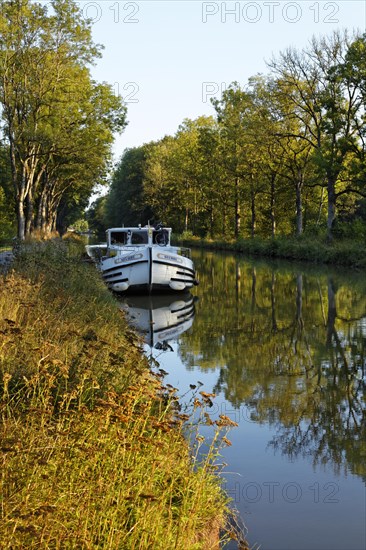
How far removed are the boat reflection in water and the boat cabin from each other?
3.24 m

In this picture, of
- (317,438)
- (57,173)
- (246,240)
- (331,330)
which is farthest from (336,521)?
(246,240)

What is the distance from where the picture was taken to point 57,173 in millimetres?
55219

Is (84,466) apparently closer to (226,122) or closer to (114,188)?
(226,122)

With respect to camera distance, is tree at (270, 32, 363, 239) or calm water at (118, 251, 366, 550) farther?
tree at (270, 32, 363, 239)

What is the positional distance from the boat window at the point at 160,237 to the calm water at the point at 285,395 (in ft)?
20.9

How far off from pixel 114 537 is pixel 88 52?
37826 millimetres

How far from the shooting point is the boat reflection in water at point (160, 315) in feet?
58.7

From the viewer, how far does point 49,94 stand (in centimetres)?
3794

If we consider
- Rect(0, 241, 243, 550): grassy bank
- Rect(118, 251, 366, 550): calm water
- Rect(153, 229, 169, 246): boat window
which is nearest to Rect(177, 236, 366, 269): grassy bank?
Rect(153, 229, 169, 246): boat window

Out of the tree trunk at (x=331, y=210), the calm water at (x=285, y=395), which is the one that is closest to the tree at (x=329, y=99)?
the tree trunk at (x=331, y=210)

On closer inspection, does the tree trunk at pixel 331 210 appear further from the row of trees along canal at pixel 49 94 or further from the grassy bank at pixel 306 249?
the row of trees along canal at pixel 49 94

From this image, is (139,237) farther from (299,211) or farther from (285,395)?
(299,211)

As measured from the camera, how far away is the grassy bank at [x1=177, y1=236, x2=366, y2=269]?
39.8 meters

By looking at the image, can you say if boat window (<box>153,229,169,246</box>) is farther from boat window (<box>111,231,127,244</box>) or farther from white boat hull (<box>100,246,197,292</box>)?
white boat hull (<box>100,246,197,292</box>)
